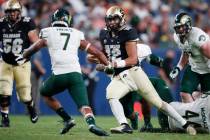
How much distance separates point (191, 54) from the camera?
10.4 m

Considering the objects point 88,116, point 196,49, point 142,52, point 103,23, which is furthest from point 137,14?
point 88,116

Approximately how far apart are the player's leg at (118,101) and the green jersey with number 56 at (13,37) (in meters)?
1.99

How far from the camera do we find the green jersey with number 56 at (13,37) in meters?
11.1

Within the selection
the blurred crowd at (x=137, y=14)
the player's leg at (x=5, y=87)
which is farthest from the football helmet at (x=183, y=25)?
the blurred crowd at (x=137, y=14)

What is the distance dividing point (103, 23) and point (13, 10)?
22.0 ft

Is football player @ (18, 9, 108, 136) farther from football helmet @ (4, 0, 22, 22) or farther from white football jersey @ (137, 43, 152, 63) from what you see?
football helmet @ (4, 0, 22, 22)

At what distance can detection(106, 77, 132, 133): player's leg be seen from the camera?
Answer: 9.47m

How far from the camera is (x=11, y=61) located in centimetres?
1113

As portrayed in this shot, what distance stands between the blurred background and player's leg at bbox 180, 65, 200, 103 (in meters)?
4.98

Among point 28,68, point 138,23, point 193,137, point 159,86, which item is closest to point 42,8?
point 138,23

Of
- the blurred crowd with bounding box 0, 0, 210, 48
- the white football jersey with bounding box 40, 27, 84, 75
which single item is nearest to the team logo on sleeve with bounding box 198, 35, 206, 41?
the white football jersey with bounding box 40, 27, 84, 75

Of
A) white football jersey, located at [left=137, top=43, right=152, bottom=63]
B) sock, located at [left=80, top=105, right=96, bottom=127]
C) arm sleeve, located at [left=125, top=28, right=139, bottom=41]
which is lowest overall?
sock, located at [left=80, top=105, right=96, bottom=127]

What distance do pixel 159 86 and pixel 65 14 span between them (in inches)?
78.6

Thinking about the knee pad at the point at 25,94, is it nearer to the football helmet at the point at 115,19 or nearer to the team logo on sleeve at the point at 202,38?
the football helmet at the point at 115,19
